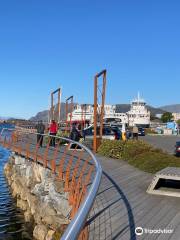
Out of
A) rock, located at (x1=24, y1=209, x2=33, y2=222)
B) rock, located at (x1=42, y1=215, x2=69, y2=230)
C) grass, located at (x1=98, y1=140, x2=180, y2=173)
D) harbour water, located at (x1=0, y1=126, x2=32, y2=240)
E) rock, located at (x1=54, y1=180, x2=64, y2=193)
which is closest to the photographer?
rock, located at (x1=42, y1=215, x2=69, y2=230)

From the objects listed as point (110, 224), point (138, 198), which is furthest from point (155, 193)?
point (110, 224)

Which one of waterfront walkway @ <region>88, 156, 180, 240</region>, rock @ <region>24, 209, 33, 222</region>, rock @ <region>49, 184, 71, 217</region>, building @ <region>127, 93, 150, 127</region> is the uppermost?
building @ <region>127, 93, 150, 127</region>

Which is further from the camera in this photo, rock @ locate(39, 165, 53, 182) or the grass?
the grass

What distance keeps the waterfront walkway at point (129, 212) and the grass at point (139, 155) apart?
2827mm

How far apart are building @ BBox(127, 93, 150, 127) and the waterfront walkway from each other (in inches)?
3773

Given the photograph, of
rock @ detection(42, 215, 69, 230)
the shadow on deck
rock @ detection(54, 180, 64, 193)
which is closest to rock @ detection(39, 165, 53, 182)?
rock @ detection(54, 180, 64, 193)

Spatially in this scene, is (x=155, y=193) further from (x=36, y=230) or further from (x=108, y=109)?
(x=108, y=109)

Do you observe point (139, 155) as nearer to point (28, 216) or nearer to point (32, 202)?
point (32, 202)

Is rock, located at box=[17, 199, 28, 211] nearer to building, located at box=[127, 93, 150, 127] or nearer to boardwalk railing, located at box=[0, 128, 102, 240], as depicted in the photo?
boardwalk railing, located at box=[0, 128, 102, 240]

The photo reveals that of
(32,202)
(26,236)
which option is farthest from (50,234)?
(32,202)

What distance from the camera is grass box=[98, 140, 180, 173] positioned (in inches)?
642

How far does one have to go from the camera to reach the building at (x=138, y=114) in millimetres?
111369

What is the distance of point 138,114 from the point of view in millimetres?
115000

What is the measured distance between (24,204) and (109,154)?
5504mm
